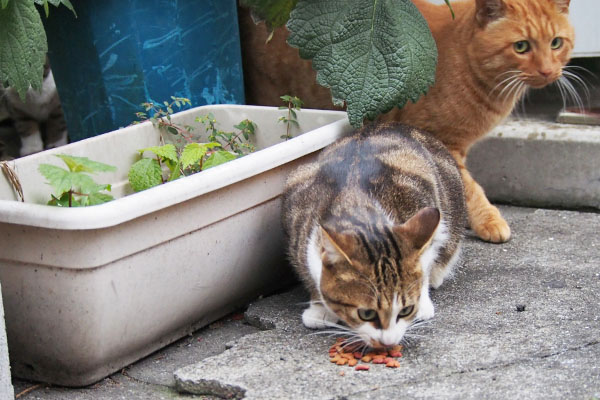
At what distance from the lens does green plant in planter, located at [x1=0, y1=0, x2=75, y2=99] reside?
1912 millimetres

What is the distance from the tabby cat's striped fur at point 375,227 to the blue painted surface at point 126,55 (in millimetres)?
677

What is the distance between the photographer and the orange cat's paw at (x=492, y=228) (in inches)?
103

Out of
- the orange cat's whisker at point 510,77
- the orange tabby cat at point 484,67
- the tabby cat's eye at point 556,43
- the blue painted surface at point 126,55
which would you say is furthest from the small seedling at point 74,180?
the tabby cat's eye at point 556,43

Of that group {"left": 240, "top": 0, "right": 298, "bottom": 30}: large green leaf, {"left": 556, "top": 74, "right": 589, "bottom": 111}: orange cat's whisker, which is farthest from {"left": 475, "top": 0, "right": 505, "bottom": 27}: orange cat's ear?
{"left": 556, "top": 74, "right": 589, "bottom": 111}: orange cat's whisker

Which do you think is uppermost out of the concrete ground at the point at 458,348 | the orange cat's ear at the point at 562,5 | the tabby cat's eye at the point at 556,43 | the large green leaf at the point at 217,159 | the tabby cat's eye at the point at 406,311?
the orange cat's ear at the point at 562,5

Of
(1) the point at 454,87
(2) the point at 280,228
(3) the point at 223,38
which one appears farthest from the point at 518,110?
(2) the point at 280,228

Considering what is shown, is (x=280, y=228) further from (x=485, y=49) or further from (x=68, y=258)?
(x=485, y=49)

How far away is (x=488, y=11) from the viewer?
8.64ft

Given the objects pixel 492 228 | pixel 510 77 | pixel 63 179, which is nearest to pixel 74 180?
pixel 63 179

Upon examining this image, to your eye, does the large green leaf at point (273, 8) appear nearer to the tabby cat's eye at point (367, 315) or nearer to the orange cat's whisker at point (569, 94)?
the tabby cat's eye at point (367, 315)

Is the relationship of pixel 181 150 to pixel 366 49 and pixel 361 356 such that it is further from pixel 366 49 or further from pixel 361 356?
pixel 361 356

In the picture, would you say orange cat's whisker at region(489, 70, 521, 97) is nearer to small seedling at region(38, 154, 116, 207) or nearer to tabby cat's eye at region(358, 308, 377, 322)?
tabby cat's eye at region(358, 308, 377, 322)

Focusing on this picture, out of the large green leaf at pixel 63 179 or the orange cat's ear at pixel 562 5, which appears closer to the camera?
the large green leaf at pixel 63 179

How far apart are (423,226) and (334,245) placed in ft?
0.71
